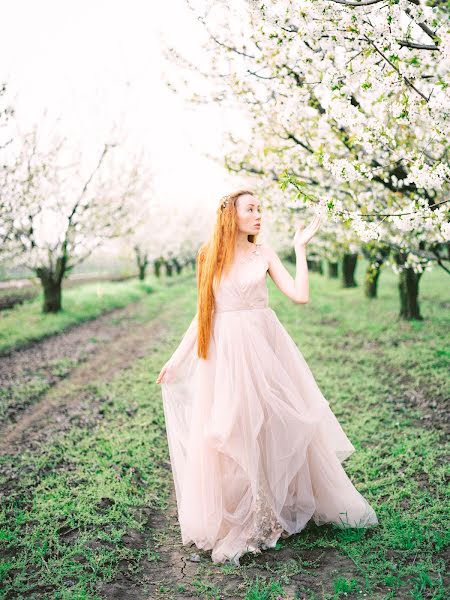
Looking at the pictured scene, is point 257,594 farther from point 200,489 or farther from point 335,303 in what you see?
point 335,303

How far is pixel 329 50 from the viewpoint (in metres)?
5.36

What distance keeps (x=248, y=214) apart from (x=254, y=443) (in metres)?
1.76

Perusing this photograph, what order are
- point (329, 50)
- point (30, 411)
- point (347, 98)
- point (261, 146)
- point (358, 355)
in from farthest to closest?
point (358, 355) < point (261, 146) < point (30, 411) < point (329, 50) < point (347, 98)

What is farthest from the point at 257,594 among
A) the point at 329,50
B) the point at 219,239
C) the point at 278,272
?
the point at 329,50

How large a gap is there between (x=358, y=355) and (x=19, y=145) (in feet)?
30.8

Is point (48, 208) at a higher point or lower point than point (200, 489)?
higher

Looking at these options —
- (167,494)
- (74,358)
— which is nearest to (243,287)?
(167,494)

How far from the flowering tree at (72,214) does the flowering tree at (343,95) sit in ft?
27.7

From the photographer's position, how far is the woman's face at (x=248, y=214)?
13.0 ft

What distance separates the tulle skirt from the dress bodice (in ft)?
0.24

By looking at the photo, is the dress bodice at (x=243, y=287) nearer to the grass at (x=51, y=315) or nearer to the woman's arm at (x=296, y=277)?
the woman's arm at (x=296, y=277)

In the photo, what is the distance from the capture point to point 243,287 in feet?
12.6

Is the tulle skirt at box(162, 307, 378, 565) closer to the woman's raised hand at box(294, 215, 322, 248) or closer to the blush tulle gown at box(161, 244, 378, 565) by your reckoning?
the blush tulle gown at box(161, 244, 378, 565)

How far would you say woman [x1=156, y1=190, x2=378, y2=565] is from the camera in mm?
3709
